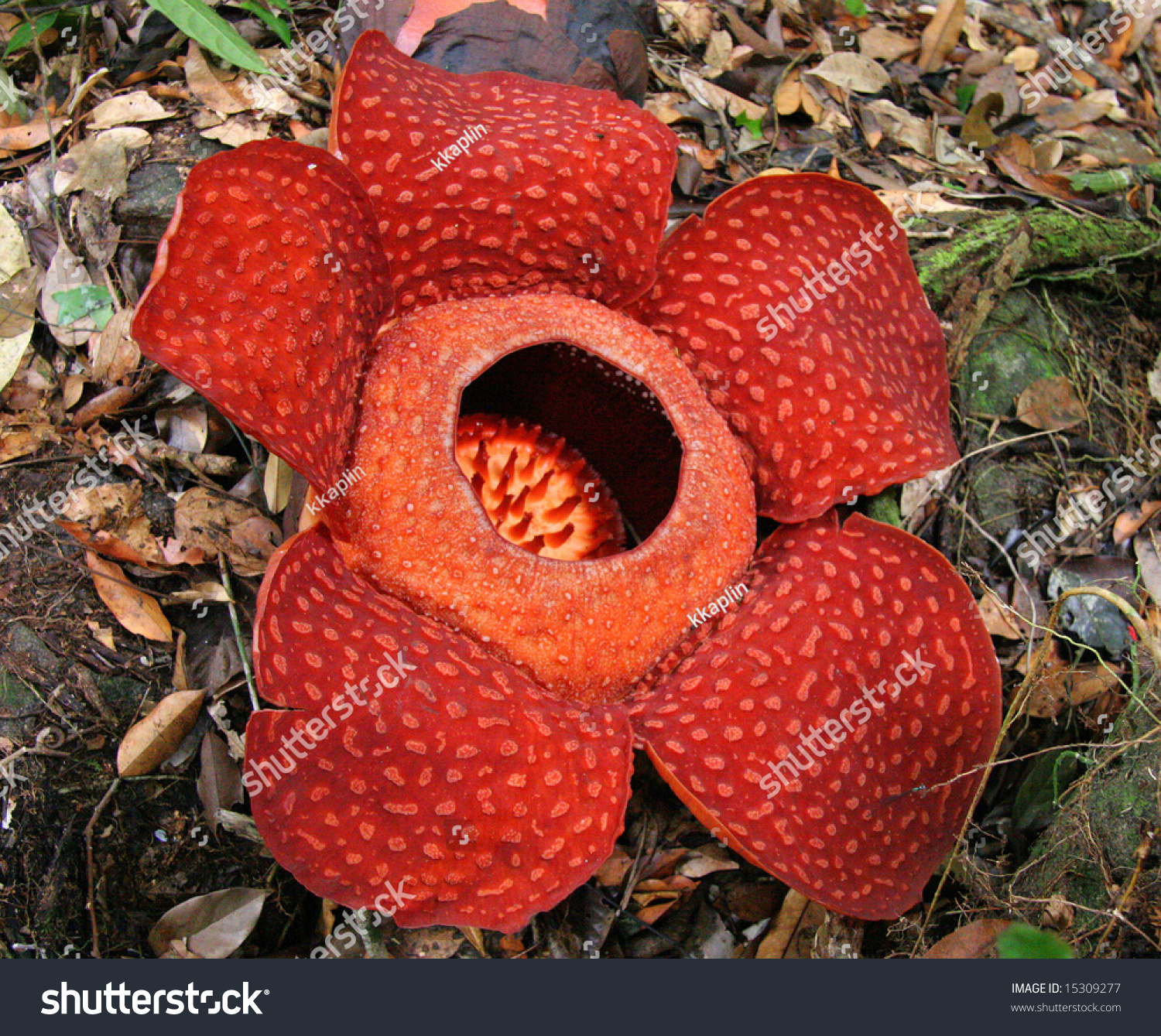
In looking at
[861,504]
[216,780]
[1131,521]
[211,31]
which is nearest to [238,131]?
[211,31]

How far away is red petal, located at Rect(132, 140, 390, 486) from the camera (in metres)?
1.98

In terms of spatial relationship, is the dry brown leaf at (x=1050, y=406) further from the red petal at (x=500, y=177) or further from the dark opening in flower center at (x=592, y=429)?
the red petal at (x=500, y=177)

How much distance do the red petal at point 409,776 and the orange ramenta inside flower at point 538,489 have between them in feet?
2.28

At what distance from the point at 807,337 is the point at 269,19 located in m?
2.33

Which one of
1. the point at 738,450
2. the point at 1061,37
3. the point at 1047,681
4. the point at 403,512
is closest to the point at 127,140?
the point at 403,512

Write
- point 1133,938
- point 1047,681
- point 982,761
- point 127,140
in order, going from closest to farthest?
point 1133,938, point 982,761, point 1047,681, point 127,140

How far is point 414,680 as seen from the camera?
→ 205cm

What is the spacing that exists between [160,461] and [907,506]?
2.53m

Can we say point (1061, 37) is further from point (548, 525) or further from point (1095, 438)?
point (548, 525)

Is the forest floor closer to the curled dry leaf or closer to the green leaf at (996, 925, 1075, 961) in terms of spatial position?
the curled dry leaf

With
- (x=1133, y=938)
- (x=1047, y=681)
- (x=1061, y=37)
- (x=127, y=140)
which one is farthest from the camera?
(x=1061, y=37)

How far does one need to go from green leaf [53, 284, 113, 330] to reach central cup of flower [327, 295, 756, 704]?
1.12 meters

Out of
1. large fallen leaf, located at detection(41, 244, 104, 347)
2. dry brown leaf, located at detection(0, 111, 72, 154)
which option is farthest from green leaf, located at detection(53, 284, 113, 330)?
dry brown leaf, located at detection(0, 111, 72, 154)

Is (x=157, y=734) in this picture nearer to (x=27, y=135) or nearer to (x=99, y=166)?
(x=99, y=166)
